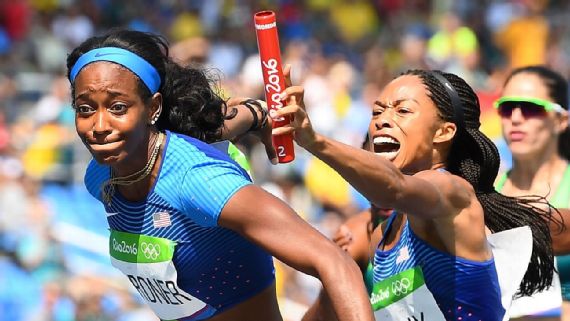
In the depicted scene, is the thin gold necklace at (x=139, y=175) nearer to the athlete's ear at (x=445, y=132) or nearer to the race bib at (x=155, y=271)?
the race bib at (x=155, y=271)

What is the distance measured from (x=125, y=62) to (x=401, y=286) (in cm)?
121

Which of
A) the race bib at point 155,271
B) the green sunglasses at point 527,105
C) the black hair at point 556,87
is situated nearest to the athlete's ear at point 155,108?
the race bib at point 155,271

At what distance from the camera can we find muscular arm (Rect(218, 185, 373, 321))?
3.18 m

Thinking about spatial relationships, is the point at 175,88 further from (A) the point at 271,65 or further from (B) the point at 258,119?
(A) the point at 271,65

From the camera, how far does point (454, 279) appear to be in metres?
3.66

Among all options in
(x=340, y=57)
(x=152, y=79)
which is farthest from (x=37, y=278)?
(x=152, y=79)

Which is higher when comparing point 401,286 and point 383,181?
point 383,181

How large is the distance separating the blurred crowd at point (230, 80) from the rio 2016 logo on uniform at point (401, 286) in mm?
2342

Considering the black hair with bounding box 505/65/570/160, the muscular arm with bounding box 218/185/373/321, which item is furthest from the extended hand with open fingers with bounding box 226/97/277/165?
the black hair with bounding box 505/65/570/160

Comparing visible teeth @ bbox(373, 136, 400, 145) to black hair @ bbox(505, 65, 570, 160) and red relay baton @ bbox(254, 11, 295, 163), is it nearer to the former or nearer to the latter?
red relay baton @ bbox(254, 11, 295, 163)

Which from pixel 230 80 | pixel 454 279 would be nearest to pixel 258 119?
pixel 454 279

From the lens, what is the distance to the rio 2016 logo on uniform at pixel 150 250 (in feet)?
12.5

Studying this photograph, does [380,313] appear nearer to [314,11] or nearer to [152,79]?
[152,79]

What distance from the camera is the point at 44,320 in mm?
8914
